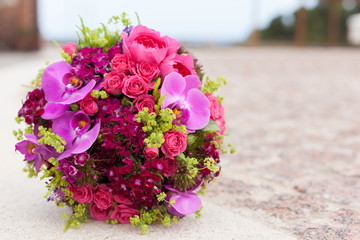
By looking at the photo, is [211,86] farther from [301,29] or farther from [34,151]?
[301,29]

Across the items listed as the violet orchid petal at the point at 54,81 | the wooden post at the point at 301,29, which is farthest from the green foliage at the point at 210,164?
the wooden post at the point at 301,29

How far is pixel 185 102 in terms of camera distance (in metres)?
2.07

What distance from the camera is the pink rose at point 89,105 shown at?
6.56 feet

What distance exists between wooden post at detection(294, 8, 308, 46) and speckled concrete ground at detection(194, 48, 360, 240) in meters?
20.4

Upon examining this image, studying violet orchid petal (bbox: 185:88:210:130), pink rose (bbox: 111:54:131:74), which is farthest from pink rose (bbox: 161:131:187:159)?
pink rose (bbox: 111:54:131:74)

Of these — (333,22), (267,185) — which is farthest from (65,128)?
(333,22)

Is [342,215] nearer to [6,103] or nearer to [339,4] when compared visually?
[6,103]

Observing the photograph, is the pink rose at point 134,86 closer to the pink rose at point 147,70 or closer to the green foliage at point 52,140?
the pink rose at point 147,70

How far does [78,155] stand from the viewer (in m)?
1.95

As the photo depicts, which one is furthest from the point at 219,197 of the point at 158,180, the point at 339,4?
the point at 339,4

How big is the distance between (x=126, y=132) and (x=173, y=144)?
0.64 ft

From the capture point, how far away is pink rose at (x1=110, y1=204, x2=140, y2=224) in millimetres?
2074

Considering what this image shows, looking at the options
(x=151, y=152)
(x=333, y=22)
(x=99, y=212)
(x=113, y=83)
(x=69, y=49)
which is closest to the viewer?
(x=151, y=152)

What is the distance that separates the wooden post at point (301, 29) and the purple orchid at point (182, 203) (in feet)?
88.4
